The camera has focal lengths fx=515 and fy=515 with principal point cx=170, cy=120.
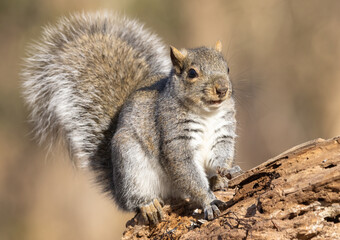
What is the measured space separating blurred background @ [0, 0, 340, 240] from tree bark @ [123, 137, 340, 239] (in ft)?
8.32

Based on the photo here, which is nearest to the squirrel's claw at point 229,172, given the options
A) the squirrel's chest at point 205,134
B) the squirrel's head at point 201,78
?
the squirrel's chest at point 205,134

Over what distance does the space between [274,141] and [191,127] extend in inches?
102

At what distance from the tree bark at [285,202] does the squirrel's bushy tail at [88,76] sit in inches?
34.3

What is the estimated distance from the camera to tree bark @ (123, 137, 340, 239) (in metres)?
1.84

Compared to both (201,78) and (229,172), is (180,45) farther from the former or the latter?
(229,172)

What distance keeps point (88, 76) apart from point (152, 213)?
3.23 feet

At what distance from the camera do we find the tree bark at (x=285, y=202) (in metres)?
1.84

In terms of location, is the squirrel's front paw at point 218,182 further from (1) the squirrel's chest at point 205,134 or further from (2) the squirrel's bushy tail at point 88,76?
(2) the squirrel's bushy tail at point 88,76

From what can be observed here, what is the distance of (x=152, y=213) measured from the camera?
8.09 feet

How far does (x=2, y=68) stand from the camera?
5.19 meters

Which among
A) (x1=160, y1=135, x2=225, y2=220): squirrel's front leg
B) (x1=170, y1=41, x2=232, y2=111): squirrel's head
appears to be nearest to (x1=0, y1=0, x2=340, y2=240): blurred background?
(x1=170, y1=41, x2=232, y2=111): squirrel's head

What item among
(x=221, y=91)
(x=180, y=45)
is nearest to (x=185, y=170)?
(x=221, y=91)

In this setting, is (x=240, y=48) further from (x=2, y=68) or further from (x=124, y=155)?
(x=124, y=155)

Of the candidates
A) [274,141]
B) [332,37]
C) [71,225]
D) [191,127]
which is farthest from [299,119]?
[191,127]
